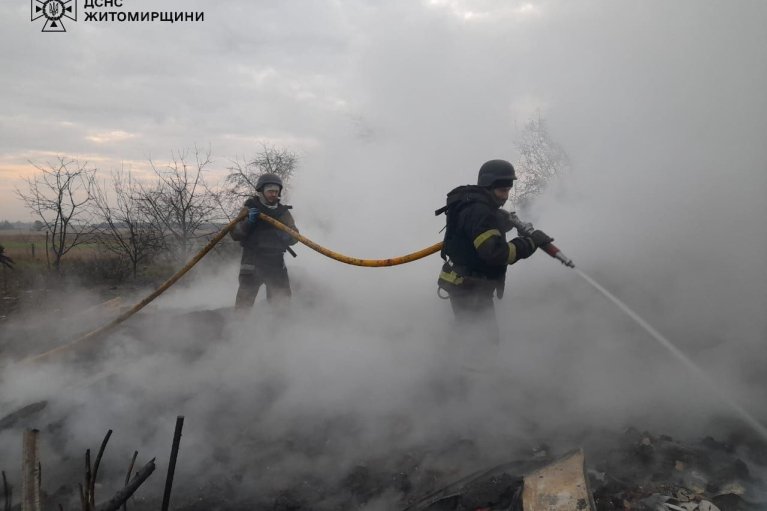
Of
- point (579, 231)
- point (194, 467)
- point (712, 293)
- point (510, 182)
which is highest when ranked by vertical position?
point (510, 182)

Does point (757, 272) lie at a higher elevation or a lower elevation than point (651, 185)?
lower

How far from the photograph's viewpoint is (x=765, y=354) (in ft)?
12.7

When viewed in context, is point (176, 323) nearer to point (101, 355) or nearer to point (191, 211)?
point (101, 355)

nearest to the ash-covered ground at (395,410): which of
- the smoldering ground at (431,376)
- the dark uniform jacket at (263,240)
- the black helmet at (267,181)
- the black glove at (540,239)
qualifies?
the smoldering ground at (431,376)

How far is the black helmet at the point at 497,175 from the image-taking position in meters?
3.78

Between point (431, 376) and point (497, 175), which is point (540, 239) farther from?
point (431, 376)

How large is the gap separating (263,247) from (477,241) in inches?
116

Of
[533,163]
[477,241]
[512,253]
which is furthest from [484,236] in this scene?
[533,163]

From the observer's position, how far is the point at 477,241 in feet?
11.8

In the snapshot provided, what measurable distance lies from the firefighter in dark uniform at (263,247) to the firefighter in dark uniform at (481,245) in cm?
236

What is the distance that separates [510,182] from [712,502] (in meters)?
2.34

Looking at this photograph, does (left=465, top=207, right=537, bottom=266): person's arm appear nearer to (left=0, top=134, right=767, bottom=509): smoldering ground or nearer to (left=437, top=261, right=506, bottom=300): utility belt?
(left=437, top=261, right=506, bottom=300): utility belt

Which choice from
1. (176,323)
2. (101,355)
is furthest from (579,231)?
(101,355)

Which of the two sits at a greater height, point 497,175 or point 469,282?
point 497,175
